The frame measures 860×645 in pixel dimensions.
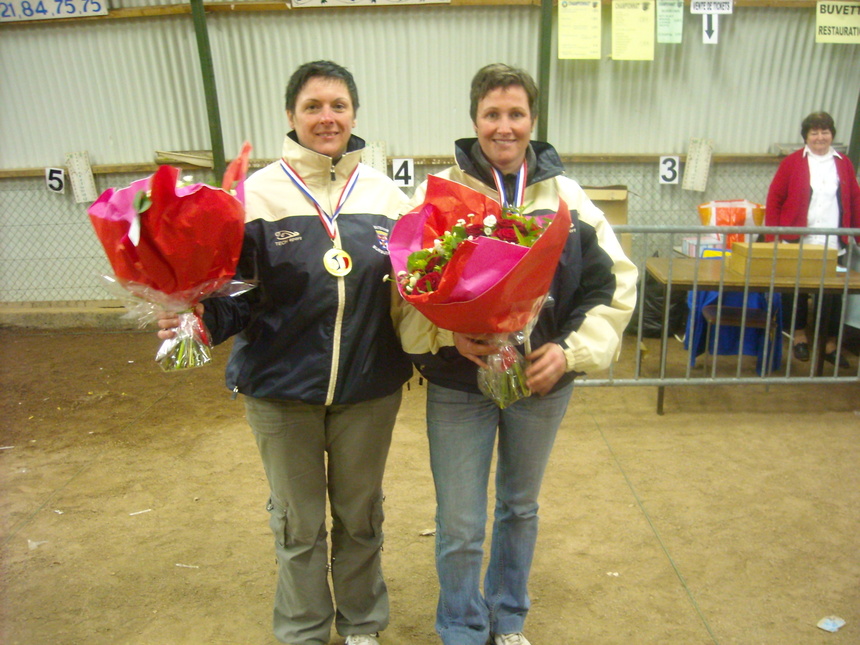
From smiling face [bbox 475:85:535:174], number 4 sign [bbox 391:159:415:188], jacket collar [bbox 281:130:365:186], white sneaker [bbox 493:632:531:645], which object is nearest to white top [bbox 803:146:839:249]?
number 4 sign [bbox 391:159:415:188]

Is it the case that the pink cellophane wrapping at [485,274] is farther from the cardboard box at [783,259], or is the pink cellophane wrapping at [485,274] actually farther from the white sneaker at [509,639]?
the cardboard box at [783,259]

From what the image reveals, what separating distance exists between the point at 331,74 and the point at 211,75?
14.7 ft

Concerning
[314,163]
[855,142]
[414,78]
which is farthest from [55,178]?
[855,142]

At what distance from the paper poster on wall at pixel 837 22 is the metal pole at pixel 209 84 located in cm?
519

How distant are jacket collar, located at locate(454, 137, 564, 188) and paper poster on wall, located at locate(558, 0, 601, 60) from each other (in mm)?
4225

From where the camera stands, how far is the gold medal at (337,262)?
6.15 ft

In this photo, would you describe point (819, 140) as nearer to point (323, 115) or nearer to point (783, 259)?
point (783, 259)

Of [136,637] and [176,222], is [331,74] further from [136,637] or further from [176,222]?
→ [136,637]

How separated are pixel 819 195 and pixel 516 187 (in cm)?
414

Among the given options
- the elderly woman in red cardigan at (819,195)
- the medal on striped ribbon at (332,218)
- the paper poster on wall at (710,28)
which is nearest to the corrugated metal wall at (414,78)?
the paper poster on wall at (710,28)

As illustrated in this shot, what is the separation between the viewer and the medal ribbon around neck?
1.97 m

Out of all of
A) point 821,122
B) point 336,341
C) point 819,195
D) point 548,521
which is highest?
point 821,122

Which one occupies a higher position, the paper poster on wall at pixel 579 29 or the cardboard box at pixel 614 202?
the paper poster on wall at pixel 579 29

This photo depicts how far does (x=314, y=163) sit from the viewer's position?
194 centimetres
